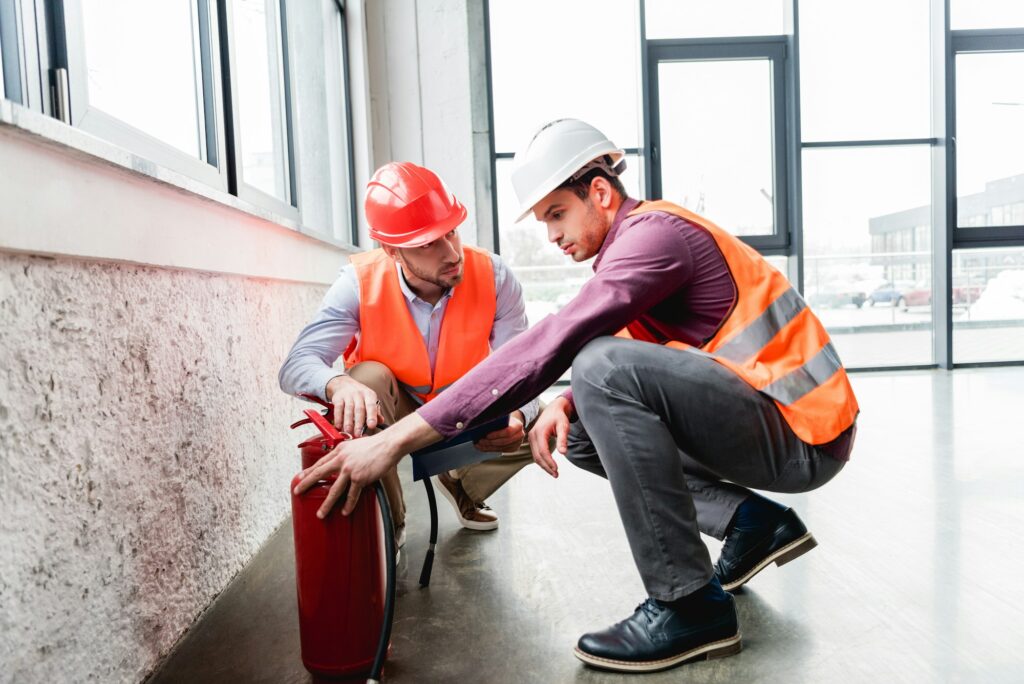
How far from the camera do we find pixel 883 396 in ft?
14.2

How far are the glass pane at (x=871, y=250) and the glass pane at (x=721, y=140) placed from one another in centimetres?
37

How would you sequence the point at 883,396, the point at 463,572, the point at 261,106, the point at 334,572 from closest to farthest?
the point at 334,572
the point at 463,572
the point at 261,106
the point at 883,396

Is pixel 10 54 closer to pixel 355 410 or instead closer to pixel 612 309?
pixel 355 410

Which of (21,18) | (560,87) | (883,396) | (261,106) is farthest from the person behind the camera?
(560,87)

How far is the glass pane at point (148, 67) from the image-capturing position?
1.40 meters

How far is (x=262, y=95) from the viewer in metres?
2.75

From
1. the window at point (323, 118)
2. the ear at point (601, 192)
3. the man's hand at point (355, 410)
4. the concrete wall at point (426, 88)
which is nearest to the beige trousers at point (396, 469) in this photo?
the man's hand at point (355, 410)

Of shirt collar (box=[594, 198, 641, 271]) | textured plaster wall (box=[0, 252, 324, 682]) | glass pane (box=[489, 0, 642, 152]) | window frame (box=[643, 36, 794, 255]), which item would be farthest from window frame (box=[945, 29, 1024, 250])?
textured plaster wall (box=[0, 252, 324, 682])

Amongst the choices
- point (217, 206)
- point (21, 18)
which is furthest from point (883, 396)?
point (21, 18)

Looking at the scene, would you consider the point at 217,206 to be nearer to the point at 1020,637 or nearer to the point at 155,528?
the point at 155,528

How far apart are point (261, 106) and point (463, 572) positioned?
6.17 ft

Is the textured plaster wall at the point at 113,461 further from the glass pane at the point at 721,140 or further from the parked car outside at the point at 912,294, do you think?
the parked car outside at the point at 912,294

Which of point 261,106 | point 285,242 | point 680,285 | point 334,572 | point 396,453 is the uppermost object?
point 261,106

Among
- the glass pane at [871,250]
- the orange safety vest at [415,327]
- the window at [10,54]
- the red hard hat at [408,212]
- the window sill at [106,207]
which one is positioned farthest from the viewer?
the glass pane at [871,250]
